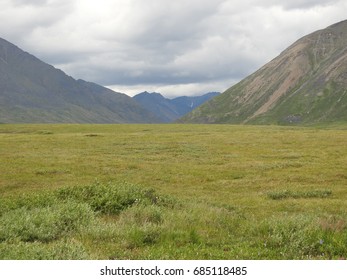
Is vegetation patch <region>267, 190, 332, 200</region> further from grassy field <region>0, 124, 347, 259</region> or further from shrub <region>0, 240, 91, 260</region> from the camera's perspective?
shrub <region>0, 240, 91, 260</region>

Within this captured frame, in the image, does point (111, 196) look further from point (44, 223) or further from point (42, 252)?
point (42, 252)

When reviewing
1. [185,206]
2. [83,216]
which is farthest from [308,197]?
[83,216]

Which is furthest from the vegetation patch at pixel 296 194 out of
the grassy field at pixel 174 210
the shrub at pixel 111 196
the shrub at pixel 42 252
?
the shrub at pixel 42 252

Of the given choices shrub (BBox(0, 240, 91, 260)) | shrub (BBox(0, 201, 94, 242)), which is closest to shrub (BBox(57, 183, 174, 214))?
shrub (BBox(0, 201, 94, 242))

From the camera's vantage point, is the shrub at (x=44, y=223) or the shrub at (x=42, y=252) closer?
the shrub at (x=42, y=252)

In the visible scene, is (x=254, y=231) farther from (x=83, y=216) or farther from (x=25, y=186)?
(x=25, y=186)

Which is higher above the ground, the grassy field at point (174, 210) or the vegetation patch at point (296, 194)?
the grassy field at point (174, 210)

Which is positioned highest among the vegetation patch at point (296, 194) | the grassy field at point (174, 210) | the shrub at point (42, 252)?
the shrub at point (42, 252)

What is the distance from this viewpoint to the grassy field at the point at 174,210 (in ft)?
39.7

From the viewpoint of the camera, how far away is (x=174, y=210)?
746 inches

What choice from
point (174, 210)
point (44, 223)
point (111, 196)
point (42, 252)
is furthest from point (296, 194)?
point (42, 252)

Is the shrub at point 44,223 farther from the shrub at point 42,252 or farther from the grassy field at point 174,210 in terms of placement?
the shrub at point 42,252
